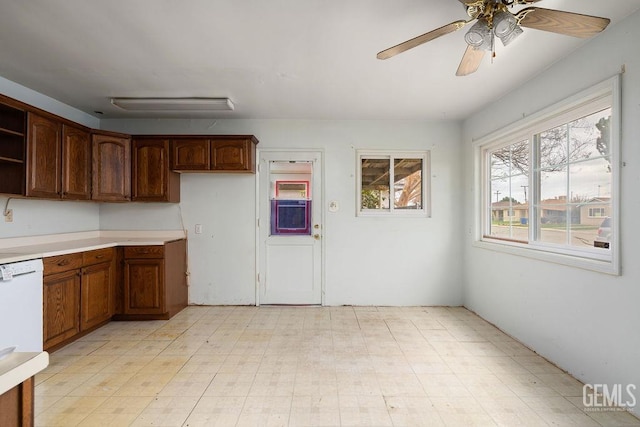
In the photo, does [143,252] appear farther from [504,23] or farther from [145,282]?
[504,23]

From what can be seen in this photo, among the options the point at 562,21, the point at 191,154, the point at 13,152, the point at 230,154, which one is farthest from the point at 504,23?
the point at 13,152

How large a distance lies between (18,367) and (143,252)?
3087 mm

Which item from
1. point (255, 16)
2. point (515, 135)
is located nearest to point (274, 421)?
point (255, 16)

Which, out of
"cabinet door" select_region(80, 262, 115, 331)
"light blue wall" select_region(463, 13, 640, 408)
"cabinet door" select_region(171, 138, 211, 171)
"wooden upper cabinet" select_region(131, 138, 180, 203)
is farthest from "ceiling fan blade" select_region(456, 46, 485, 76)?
"cabinet door" select_region(80, 262, 115, 331)

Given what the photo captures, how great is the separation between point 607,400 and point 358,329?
6.26ft

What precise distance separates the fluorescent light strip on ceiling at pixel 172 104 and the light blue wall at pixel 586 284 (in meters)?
2.98

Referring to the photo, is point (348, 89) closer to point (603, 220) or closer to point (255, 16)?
point (255, 16)

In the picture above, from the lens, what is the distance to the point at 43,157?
281cm

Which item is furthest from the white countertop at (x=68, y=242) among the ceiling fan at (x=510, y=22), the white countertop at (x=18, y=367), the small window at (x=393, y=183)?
the ceiling fan at (x=510, y=22)

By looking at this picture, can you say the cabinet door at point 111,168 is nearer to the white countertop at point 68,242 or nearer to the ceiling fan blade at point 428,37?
the white countertop at point 68,242

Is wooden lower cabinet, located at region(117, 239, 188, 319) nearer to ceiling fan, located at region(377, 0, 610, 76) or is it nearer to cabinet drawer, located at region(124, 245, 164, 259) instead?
cabinet drawer, located at region(124, 245, 164, 259)

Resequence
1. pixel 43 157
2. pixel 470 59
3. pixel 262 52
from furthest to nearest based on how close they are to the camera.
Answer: pixel 43 157, pixel 262 52, pixel 470 59

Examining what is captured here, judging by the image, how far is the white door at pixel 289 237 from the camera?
13.1ft

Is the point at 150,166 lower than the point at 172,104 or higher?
lower
